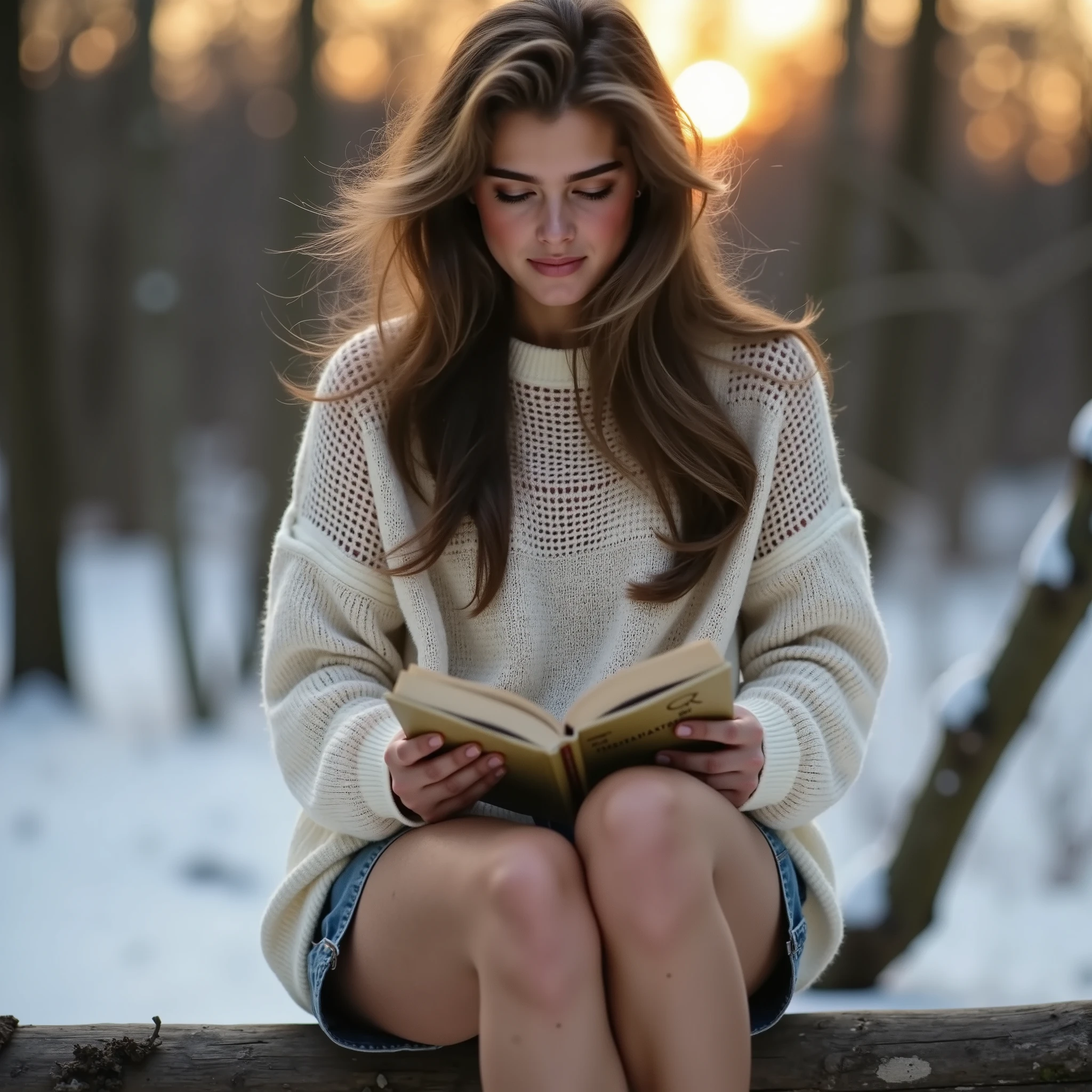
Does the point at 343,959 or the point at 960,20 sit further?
the point at 960,20

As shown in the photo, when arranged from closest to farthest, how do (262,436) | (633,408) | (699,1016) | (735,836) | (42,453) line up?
(699,1016) < (735,836) < (633,408) < (42,453) < (262,436)

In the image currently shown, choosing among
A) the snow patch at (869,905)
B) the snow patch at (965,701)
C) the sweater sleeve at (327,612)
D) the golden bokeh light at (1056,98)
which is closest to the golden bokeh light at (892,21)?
the golden bokeh light at (1056,98)

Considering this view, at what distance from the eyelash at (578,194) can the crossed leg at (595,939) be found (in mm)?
707

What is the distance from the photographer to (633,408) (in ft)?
5.54

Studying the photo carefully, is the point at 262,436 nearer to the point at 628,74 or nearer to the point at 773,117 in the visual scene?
the point at 773,117

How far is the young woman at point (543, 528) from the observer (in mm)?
1489

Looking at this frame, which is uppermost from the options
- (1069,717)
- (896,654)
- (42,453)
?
(42,453)

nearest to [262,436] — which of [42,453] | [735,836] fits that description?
[42,453]

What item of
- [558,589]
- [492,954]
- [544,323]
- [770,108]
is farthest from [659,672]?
[770,108]

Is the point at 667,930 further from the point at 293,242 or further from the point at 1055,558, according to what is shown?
the point at 293,242

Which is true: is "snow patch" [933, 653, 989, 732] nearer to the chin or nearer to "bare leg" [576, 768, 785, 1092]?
"bare leg" [576, 768, 785, 1092]

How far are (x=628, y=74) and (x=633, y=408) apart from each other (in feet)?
1.37

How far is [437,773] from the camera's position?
1405mm

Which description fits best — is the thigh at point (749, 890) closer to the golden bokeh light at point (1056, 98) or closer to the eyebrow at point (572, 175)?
the eyebrow at point (572, 175)
